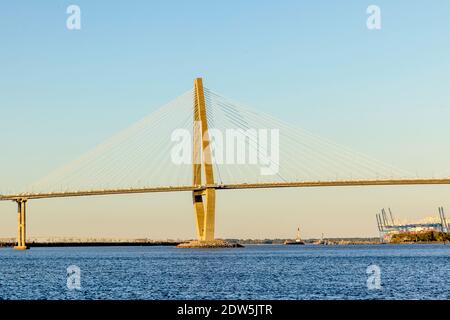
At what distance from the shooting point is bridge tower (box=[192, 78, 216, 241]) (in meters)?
91.9

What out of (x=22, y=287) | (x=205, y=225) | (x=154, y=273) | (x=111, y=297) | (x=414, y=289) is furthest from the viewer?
Answer: (x=205, y=225)

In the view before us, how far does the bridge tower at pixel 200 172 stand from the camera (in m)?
91.9

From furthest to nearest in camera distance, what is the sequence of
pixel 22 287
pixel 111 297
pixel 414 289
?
1. pixel 22 287
2. pixel 414 289
3. pixel 111 297

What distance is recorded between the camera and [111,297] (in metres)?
35.3

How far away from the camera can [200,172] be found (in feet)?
314

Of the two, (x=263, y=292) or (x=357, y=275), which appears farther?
(x=357, y=275)

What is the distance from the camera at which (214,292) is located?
37219 mm

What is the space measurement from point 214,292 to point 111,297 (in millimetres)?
5024
